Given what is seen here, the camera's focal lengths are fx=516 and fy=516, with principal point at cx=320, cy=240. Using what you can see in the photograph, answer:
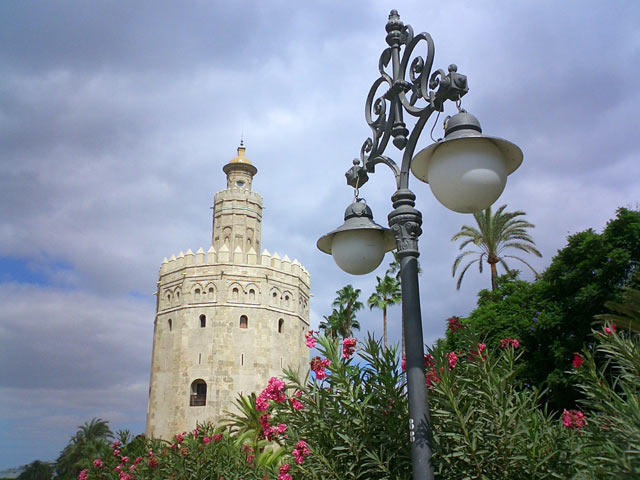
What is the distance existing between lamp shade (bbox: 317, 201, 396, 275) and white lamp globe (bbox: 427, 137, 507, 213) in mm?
931

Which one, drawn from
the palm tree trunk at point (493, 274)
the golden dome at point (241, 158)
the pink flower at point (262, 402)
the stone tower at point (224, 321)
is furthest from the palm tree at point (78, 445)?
the pink flower at point (262, 402)

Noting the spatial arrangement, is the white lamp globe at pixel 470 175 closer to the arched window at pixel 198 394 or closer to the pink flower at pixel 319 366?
the pink flower at pixel 319 366

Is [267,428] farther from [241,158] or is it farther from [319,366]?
[241,158]

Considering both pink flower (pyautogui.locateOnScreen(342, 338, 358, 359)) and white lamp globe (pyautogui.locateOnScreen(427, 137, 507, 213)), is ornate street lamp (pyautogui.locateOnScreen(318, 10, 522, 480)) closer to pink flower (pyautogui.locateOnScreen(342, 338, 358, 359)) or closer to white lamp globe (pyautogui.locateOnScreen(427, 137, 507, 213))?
white lamp globe (pyautogui.locateOnScreen(427, 137, 507, 213))

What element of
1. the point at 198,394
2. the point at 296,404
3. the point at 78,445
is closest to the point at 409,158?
the point at 296,404

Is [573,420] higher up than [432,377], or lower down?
lower down

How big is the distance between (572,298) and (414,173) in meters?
14.5

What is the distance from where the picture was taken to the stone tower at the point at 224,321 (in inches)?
1176

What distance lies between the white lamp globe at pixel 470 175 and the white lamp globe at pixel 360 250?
0.94 meters

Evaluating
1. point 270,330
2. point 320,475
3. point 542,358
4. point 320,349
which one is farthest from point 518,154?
point 270,330

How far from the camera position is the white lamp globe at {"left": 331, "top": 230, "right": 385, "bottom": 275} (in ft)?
14.2

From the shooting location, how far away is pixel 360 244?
14.2 feet

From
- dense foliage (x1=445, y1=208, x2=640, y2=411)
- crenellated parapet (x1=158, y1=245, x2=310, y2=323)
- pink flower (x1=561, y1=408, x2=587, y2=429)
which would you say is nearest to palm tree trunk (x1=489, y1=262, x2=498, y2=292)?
dense foliage (x1=445, y1=208, x2=640, y2=411)

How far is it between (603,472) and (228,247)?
31.9 m
